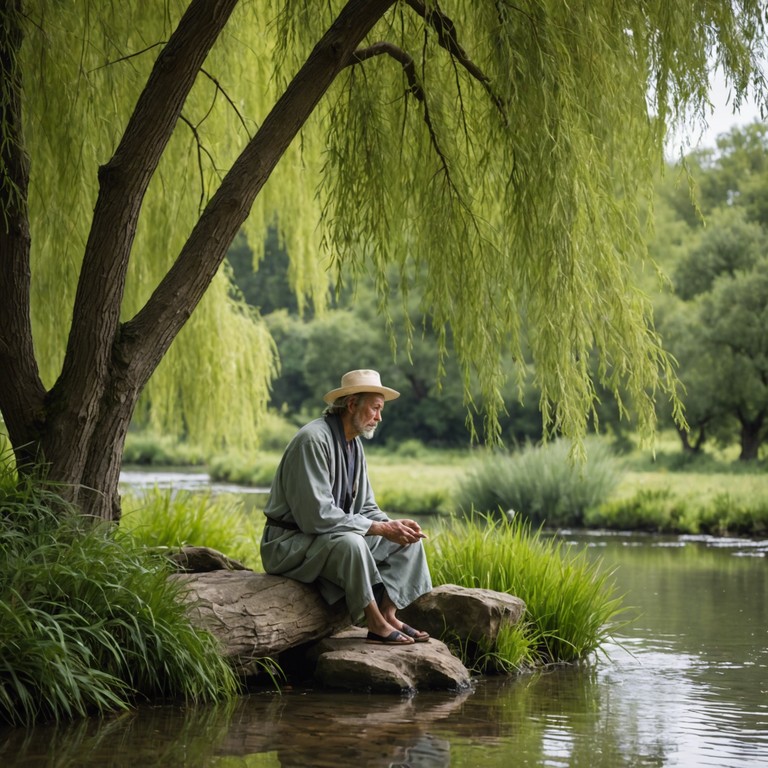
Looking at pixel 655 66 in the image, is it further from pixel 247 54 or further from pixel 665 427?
pixel 665 427

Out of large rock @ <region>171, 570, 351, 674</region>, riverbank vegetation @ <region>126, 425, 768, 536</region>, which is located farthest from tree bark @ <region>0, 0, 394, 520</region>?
riverbank vegetation @ <region>126, 425, 768, 536</region>

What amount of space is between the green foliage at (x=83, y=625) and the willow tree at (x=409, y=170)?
16.0 inches

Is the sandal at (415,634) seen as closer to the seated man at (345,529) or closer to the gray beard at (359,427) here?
the seated man at (345,529)

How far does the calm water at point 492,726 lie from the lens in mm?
4336

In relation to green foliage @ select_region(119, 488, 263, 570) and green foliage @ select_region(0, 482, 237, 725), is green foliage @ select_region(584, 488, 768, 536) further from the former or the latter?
green foliage @ select_region(0, 482, 237, 725)

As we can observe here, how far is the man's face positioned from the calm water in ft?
4.42

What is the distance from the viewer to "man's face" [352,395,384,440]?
604 centimetres

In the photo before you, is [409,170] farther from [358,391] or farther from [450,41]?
[358,391]

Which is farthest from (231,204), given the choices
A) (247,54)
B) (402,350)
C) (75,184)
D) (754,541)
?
(402,350)

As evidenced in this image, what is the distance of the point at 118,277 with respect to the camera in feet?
18.9

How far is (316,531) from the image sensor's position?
5.80 metres

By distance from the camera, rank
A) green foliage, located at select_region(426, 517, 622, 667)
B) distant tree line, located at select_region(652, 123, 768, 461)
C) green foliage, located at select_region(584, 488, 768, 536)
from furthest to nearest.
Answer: distant tree line, located at select_region(652, 123, 768, 461) → green foliage, located at select_region(584, 488, 768, 536) → green foliage, located at select_region(426, 517, 622, 667)

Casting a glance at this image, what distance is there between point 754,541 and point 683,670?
9705 millimetres

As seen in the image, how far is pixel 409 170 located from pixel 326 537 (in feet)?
7.24
